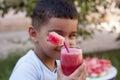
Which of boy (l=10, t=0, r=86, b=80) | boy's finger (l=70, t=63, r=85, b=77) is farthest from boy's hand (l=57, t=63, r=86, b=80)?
boy (l=10, t=0, r=86, b=80)

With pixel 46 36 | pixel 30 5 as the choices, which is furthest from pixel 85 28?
pixel 46 36

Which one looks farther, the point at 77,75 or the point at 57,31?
the point at 57,31

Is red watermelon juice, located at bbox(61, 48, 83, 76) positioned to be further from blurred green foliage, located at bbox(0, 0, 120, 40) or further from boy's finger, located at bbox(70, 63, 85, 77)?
blurred green foliage, located at bbox(0, 0, 120, 40)

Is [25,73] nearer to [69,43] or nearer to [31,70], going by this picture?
[31,70]

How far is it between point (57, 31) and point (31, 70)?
0.23 m

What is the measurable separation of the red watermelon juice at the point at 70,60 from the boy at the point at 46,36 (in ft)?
0.38

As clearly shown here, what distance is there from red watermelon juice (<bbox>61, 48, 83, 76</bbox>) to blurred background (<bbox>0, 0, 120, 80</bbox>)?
1877 millimetres

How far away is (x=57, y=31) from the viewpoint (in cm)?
A: 179

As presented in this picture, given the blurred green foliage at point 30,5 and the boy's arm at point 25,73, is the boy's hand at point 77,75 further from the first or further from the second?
the blurred green foliage at point 30,5

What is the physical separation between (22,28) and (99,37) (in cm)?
236

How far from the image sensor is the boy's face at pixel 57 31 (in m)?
1.78

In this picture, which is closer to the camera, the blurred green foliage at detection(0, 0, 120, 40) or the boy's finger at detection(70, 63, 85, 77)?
the boy's finger at detection(70, 63, 85, 77)

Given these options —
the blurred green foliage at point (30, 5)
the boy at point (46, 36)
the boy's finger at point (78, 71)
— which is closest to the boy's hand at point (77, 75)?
the boy's finger at point (78, 71)

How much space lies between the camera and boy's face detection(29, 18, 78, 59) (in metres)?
1.78
